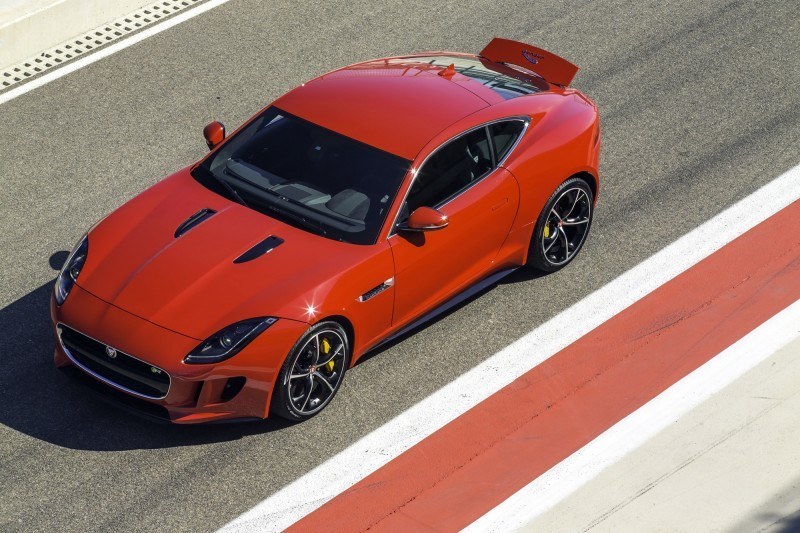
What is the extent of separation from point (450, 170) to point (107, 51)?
524cm

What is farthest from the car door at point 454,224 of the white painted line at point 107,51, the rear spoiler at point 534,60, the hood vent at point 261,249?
the white painted line at point 107,51

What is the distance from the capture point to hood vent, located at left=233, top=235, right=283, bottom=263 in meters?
7.72

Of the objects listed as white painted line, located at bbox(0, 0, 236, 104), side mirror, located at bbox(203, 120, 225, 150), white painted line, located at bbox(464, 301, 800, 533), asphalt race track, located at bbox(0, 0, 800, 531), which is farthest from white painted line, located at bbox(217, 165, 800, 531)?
white painted line, located at bbox(0, 0, 236, 104)

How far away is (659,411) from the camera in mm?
7938

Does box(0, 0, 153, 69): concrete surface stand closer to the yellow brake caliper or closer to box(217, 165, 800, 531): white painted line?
the yellow brake caliper

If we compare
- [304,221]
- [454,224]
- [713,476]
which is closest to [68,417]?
[304,221]

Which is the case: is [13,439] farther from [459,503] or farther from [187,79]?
[187,79]

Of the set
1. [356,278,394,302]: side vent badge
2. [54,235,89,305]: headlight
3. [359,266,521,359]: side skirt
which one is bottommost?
[359,266,521,359]: side skirt

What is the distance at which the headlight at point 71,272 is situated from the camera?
7.74 metres

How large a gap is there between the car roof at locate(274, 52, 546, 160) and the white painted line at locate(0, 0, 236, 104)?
386 cm

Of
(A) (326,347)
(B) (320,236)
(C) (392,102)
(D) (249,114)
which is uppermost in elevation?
(C) (392,102)

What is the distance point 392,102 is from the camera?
8609mm

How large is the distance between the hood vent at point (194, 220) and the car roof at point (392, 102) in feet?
3.22

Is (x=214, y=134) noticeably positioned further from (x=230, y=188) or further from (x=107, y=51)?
(x=107, y=51)
